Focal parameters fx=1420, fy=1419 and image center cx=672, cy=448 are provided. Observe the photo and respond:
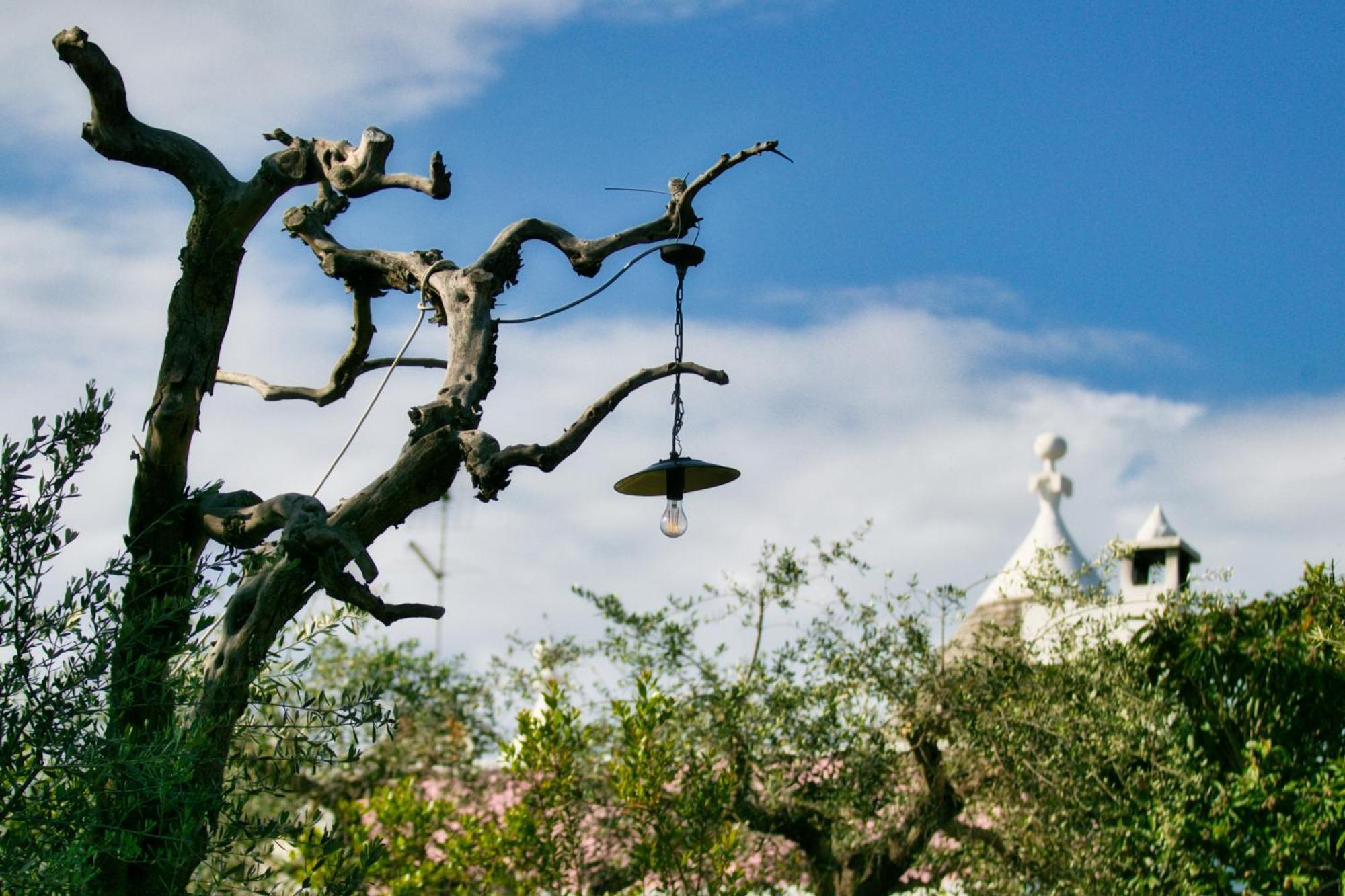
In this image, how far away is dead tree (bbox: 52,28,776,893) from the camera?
3.85m

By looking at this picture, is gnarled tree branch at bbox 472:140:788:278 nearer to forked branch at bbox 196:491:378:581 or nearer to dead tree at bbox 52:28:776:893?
dead tree at bbox 52:28:776:893

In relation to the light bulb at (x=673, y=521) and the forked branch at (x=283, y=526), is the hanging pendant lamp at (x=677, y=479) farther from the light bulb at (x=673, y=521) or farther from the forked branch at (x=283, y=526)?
the forked branch at (x=283, y=526)

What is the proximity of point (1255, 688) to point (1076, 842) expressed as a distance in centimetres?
150

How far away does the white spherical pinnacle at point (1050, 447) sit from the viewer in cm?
2261

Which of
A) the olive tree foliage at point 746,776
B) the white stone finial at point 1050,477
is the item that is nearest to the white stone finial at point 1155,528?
the white stone finial at point 1050,477

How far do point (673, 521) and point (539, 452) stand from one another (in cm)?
138

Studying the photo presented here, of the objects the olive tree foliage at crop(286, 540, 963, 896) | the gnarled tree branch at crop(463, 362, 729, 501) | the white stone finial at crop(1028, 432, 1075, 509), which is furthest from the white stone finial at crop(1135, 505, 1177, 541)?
the gnarled tree branch at crop(463, 362, 729, 501)

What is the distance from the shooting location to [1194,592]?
9.60 meters

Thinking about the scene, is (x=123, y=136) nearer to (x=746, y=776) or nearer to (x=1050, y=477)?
(x=746, y=776)

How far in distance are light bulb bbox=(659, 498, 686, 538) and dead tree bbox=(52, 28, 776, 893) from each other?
672 mm

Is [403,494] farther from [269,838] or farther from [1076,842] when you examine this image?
[1076,842]

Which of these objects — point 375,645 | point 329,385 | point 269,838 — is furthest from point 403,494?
point 375,645

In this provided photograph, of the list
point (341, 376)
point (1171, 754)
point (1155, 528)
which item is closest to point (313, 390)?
point (341, 376)

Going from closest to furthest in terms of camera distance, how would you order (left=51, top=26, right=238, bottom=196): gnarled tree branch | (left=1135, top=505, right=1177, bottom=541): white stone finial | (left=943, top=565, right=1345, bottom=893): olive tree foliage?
(left=51, top=26, right=238, bottom=196): gnarled tree branch, (left=943, top=565, right=1345, bottom=893): olive tree foliage, (left=1135, top=505, right=1177, bottom=541): white stone finial
